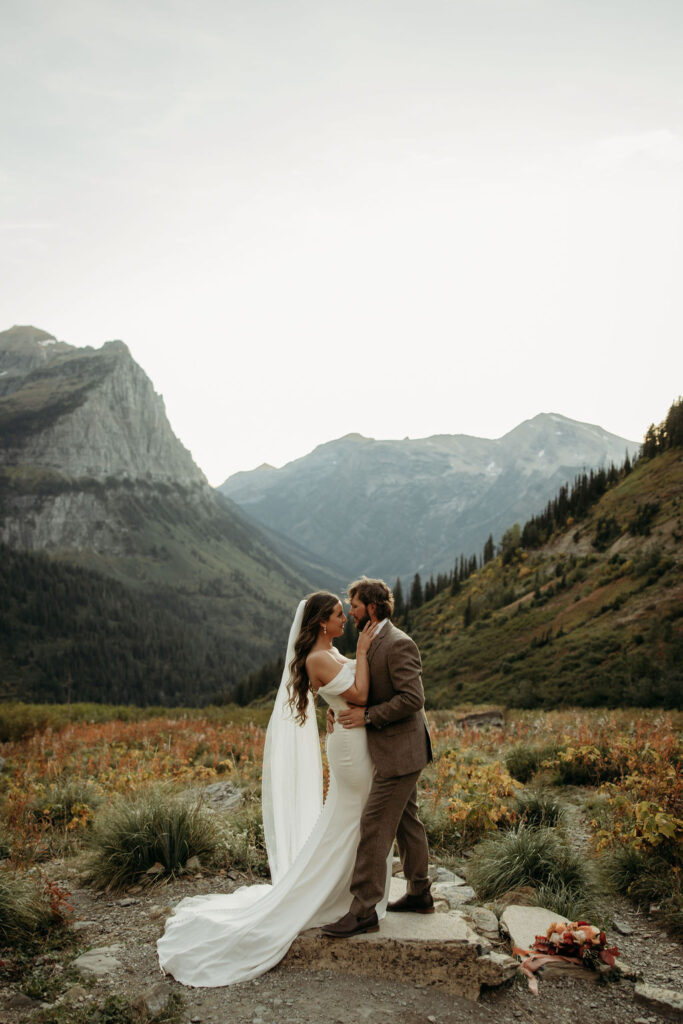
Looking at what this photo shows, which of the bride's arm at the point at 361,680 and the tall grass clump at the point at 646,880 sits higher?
the bride's arm at the point at 361,680

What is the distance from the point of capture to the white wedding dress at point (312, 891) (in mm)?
4902

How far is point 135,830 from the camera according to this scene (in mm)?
7035

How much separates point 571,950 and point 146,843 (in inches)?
164

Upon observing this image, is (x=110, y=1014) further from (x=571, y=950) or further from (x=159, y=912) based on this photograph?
(x=571, y=950)

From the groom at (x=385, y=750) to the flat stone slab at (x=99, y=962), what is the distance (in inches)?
62.3

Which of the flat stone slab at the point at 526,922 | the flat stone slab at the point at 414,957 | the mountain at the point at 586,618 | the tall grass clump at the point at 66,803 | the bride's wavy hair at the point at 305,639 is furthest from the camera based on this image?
the mountain at the point at 586,618

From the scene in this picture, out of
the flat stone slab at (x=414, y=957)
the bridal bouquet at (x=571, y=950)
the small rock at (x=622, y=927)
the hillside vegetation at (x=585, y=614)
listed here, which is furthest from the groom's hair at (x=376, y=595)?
the hillside vegetation at (x=585, y=614)

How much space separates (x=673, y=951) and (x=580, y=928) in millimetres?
988

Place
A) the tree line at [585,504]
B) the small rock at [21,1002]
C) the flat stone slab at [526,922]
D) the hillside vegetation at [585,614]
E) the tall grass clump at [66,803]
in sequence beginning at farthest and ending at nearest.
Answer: the tree line at [585,504]
the hillside vegetation at [585,614]
the tall grass clump at [66,803]
the flat stone slab at [526,922]
the small rock at [21,1002]

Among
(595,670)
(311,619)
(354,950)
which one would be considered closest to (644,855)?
(354,950)

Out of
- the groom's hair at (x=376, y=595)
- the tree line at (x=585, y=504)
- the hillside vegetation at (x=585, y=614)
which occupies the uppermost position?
the tree line at (x=585, y=504)

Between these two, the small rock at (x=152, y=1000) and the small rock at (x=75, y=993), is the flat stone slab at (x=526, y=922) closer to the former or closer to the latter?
the small rock at (x=152, y=1000)

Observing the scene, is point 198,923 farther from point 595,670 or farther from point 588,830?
point 595,670

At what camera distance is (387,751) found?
4.98 m
